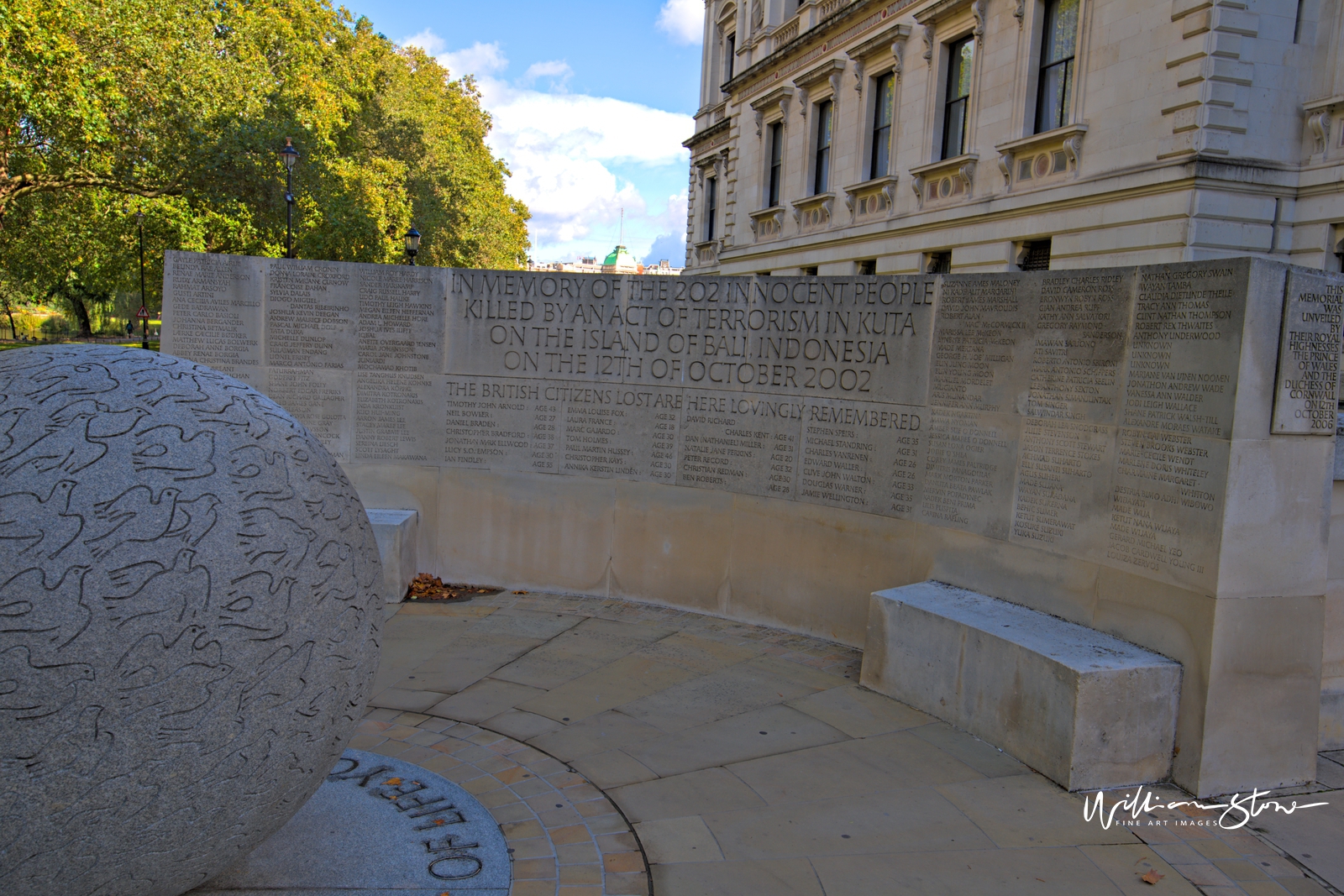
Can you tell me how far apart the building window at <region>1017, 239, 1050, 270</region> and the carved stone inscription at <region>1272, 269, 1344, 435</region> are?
13.1 m

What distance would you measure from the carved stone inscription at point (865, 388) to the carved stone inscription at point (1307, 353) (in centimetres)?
1

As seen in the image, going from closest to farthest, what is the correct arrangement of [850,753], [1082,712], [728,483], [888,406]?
[1082,712], [850,753], [888,406], [728,483]

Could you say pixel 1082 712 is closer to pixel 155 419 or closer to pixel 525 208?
pixel 155 419

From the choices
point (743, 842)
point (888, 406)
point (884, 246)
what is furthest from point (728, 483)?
point (884, 246)

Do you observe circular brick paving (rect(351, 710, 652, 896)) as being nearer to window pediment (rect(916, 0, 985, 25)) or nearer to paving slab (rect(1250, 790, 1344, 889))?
paving slab (rect(1250, 790, 1344, 889))

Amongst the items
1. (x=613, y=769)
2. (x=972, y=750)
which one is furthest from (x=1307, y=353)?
(x=613, y=769)

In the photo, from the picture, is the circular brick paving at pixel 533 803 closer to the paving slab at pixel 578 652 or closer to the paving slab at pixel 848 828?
the paving slab at pixel 848 828

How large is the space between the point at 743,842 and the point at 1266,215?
14639 mm

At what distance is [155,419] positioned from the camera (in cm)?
310

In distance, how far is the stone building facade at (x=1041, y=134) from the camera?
13.6m

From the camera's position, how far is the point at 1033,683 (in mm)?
5090

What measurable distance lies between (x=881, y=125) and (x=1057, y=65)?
18.9 feet

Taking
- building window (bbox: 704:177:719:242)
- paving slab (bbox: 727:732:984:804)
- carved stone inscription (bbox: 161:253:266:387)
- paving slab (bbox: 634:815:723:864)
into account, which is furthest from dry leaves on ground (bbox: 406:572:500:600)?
building window (bbox: 704:177:719:242)

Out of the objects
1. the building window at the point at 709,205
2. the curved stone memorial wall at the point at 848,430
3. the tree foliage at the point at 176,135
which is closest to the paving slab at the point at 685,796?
the curved stone memorial wall at the point at 848,430
